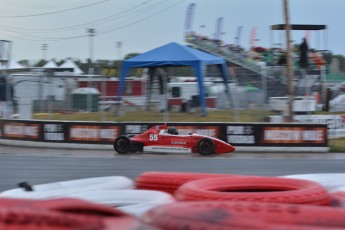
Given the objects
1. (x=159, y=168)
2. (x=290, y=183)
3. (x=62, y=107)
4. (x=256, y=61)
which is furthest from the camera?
(x=256, y=61)

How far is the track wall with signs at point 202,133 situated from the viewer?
67.8 feet

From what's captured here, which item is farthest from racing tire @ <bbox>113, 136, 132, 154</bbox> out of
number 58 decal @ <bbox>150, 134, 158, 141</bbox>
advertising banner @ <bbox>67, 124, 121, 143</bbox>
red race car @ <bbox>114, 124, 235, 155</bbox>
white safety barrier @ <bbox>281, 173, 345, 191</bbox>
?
white safety barrier @ <bbox>281, 173, 345, 191</bbox>

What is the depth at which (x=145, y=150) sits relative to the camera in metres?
19.4

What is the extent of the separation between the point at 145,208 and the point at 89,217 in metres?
1.20

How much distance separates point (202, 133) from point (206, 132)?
158mm

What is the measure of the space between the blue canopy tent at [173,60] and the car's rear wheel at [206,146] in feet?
27.2

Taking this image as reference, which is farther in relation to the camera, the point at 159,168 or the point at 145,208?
the point at 159,168

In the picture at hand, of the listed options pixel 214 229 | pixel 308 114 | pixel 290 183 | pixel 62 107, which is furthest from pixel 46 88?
pixel 214 229

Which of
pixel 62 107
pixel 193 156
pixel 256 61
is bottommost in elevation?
pixel 193 156

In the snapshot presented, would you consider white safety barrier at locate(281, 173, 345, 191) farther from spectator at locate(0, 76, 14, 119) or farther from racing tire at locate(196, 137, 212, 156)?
spectator at locate(0, 76, 14, 119)

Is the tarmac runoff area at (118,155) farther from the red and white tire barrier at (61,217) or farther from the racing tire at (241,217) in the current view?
the red and white tire barrier at (61,217)

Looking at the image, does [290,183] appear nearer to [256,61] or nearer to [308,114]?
[308,114]

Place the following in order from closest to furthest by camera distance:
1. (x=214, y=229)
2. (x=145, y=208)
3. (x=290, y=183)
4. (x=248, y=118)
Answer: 1. (x=214, y=229)
2. (x=145, y=208)
3. (x=290, y=183)
4. (x=248, y=118)

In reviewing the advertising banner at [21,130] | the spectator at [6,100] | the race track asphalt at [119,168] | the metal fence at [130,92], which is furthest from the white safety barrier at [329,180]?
the spectator at [6,100]
